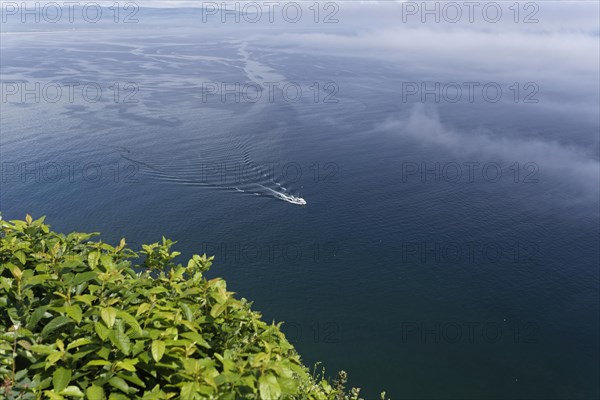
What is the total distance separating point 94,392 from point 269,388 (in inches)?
91.6

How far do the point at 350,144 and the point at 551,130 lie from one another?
79.8 meters

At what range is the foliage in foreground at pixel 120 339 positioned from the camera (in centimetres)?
592

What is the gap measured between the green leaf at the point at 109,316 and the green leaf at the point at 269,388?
232 cm

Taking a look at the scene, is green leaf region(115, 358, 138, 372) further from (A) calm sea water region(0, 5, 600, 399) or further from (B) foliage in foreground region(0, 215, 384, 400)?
(A) calm sea water region(0, 5, 600, 399)

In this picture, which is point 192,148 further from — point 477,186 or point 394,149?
point 477,186

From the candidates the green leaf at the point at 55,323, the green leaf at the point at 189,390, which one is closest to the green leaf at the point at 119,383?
the green leaf at the point at 189,390

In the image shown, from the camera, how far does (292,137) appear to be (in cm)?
11388

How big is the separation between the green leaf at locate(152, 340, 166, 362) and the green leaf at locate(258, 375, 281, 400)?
1427 mm

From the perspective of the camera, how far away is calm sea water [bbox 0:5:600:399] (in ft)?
186

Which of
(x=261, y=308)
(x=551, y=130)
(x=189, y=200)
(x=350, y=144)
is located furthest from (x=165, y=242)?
(x=551, y=130)

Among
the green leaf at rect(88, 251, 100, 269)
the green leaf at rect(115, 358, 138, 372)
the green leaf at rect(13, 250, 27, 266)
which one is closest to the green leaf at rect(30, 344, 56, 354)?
the green leaf at rect(115, 358, 138, 372)

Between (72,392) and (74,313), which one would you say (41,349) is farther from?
(72,392)

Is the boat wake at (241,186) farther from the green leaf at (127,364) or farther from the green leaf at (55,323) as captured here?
the green leaf at (127,364)

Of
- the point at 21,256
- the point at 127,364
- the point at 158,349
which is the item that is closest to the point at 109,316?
the point at 127,364
